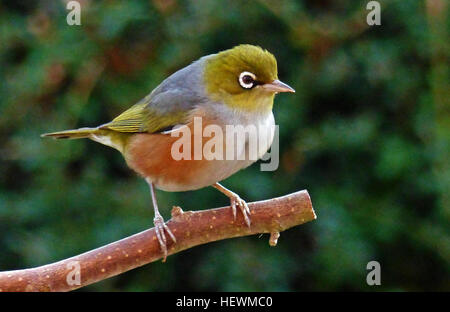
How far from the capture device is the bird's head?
333 cm

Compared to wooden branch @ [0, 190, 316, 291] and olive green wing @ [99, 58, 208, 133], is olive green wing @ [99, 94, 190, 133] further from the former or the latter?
wooden branch @ [0, 190, 316, 291]

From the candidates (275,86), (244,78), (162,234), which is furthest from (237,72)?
(162,234)

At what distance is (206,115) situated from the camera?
3424 mm

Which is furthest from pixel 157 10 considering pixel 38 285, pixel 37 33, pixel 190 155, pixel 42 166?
pixel 38 285

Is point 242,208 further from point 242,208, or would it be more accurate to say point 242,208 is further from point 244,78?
point 244,78

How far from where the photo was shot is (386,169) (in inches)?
197

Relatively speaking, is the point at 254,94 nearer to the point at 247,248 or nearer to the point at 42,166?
the point at 247,248

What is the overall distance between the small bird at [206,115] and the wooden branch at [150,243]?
50 millimetres

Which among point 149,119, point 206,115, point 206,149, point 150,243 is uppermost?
point 149,119

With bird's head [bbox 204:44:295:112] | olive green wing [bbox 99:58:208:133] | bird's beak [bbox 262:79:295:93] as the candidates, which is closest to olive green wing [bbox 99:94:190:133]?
olive green wing [bbox 99:58:208:133]

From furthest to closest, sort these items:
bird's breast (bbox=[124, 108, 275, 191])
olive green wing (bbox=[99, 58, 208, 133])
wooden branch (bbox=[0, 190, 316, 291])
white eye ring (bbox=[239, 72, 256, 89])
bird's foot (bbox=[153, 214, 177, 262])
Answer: olive green wing (bbox=[99, 58, 208, 133]), white eye ring (bbox=[239, 72, 256, 89]), bird's breast (bbox=[124, 108, 275, 191]), bird's foot (bbox=[153, 214, 177, 262]), wooden branch (bbox=[0, 190, 316, 291])

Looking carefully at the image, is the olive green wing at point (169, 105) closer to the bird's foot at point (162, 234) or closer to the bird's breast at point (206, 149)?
the bird's breast at point (206, 149)

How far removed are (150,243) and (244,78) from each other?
2.79ft


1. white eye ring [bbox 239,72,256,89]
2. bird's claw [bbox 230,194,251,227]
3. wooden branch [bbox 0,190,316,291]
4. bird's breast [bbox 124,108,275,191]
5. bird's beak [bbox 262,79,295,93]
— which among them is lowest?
wooden branch [bbox 0,190,316,291]
